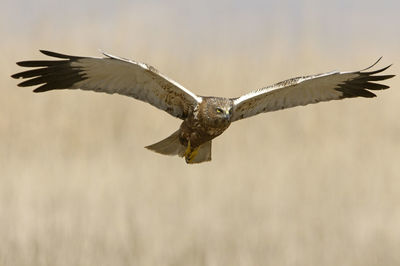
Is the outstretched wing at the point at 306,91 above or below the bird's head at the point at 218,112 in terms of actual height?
above

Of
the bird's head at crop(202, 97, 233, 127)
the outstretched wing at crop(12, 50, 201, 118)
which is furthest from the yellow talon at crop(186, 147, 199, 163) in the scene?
the bird's head at crop(202, 97, 233, 127)

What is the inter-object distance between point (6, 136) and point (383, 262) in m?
3.88

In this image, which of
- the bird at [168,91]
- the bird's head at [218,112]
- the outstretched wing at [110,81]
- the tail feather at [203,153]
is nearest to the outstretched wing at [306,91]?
the bird at [168,91]

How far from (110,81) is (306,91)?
161 centimetres

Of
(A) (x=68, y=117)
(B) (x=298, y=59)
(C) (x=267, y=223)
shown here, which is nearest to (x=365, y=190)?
(C) (x=267, y=223)

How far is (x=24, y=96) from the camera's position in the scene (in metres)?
11.6

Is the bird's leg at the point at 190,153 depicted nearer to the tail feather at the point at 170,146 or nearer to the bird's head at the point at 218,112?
the tail feather at the point at 170,146

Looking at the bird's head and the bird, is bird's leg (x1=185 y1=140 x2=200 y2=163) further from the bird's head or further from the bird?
the bird's head

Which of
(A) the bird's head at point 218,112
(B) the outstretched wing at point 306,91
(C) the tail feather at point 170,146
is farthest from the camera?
(C) the tail feather at point 170,146

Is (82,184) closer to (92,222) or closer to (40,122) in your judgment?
(92,222)

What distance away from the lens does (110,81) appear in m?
8.20

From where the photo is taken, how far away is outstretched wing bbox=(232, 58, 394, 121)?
27.0ft

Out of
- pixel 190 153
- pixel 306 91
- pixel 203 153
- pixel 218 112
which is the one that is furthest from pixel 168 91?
pixel 306 91

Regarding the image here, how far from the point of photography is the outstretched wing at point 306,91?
324 inches
